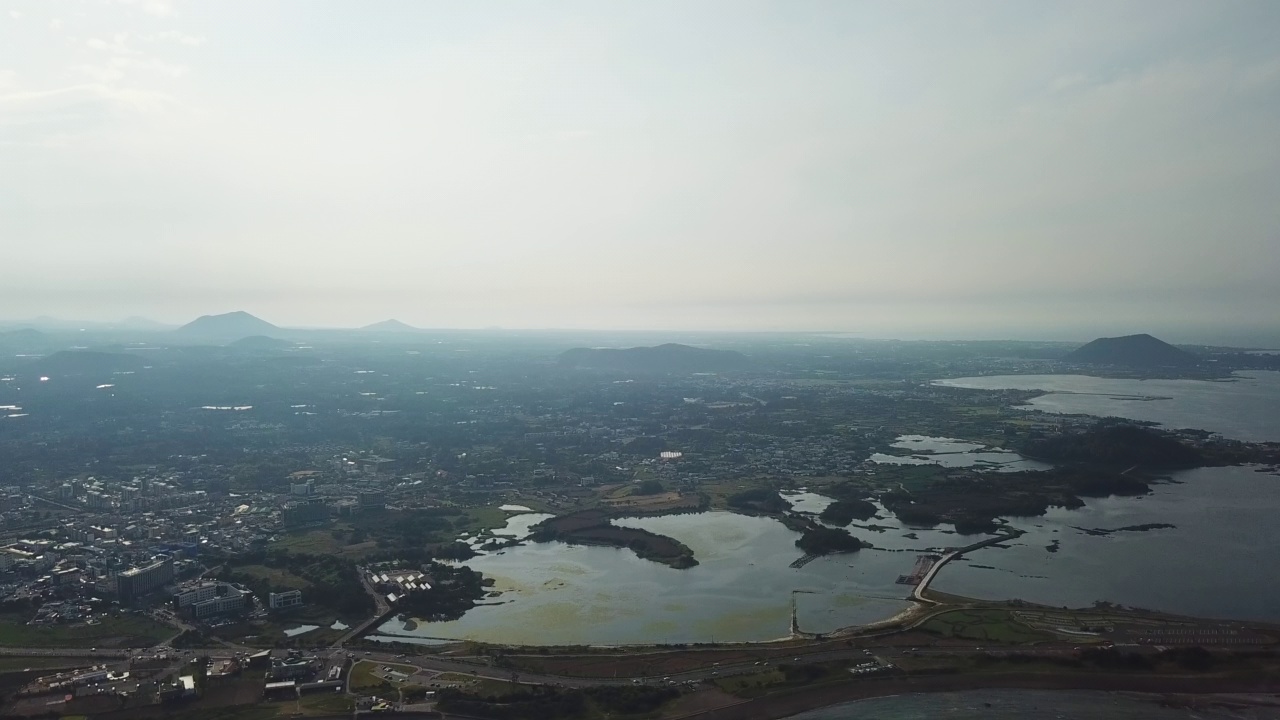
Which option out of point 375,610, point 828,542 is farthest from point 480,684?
point 828,542

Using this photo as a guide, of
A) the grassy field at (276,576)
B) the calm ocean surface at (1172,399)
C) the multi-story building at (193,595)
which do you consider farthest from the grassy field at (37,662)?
the calm ocean surface at (1172,399)

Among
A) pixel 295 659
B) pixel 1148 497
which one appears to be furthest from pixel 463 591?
pixel 1148 497

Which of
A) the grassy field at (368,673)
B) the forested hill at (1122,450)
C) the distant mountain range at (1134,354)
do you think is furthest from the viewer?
the distant mountain range at (1134,354)

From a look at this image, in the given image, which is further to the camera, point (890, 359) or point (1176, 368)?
point (890, 359)

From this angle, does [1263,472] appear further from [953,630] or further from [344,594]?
[344,594]

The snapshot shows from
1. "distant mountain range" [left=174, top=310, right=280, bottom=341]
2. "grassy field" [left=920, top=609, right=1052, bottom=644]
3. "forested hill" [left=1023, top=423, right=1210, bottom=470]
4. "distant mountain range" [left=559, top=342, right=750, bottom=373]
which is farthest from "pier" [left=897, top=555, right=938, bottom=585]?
"distant mountain range" [left=174, top=310, right=280, bottom=341]

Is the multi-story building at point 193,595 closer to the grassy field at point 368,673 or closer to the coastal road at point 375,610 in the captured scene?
the coastal road at point 375,610

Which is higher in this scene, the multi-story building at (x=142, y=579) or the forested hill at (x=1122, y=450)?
the forested hill at (x=1122, y=450)
